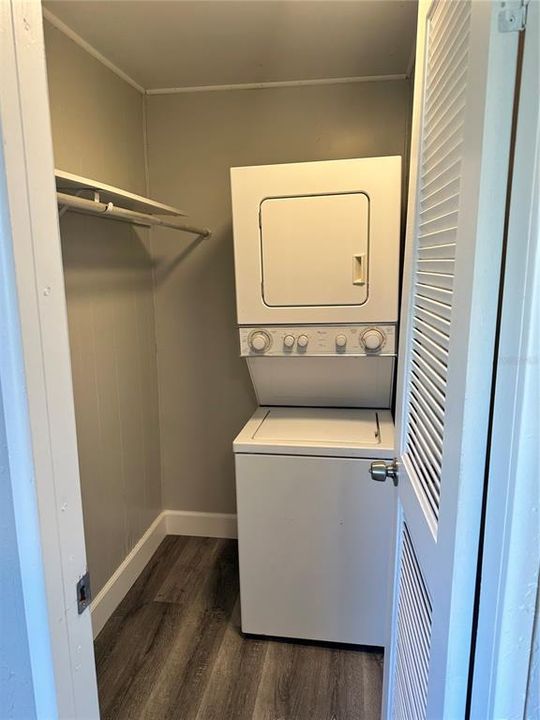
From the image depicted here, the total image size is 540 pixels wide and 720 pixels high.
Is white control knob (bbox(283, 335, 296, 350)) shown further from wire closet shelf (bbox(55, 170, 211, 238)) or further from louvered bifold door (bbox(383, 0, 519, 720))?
louvered bifold door (bbox(383, 0, 519, 720))

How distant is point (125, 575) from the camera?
2.33 meters

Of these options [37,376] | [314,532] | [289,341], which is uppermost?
[37,376]

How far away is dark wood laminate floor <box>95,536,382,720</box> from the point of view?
1725 mm

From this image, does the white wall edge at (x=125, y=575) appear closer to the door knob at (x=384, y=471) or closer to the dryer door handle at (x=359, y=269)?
the door knob at (x=384, y=471)

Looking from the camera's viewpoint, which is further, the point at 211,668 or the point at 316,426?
the point at 316,426

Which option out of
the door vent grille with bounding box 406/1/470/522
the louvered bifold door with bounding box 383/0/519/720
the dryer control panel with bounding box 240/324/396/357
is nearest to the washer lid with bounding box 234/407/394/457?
the dryer control panel with bounding box 240/324/396/357

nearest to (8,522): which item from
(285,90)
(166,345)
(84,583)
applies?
(84,583)

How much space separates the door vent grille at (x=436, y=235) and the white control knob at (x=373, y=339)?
0.79 m

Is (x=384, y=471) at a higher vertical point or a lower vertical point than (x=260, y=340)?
lower

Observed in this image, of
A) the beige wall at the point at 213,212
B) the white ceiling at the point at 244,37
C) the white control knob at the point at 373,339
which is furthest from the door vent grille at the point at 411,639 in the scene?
the white ceiling at the point at 244,37

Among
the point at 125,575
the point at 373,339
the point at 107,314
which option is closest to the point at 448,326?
the point at 373,339

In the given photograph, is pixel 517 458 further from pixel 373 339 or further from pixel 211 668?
pixel 211 668

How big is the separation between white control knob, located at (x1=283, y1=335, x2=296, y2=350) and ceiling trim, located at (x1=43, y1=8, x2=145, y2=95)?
1.36 metres

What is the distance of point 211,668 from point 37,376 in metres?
1.65
